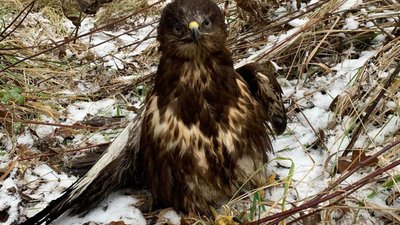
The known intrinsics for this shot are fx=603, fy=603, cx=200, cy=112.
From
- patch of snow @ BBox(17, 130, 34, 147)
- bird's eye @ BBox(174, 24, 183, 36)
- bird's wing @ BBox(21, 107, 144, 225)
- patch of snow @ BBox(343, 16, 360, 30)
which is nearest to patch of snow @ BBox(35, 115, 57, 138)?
patch of snow @ BBox(17, 130, 34, 147)

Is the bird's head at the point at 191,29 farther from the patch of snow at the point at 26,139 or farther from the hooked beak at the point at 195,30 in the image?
the patch of snow at the point at 26,139

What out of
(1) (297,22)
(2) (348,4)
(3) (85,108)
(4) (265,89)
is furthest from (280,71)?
(3) (85,108)

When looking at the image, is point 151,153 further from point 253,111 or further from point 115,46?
point 115,46

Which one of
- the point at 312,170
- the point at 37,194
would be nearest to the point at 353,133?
the point at 312,170

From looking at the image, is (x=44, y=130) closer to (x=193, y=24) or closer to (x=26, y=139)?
(x=26, y=139)

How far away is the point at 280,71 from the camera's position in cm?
378

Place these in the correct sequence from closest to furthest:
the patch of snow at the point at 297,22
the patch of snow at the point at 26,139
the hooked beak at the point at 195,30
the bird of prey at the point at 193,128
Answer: the hooked beak at the point at 195,30 < the bird of prey at the point at 193,128 < the patch of snow at the point at 26,139 < the patch of snow at the point at 297,22

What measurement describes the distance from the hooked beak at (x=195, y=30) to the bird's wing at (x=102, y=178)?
0.55 meters

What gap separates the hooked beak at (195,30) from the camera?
237cm

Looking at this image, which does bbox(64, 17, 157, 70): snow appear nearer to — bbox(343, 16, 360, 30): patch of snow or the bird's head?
bbox(343, 16, 360, 30): patch of snow

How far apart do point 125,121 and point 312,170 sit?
4.02ft

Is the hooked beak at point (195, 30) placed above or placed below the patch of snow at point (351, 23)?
above

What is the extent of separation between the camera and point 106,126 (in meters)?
3.47

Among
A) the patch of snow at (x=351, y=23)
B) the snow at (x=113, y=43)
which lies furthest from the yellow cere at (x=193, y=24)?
the snow at (x=113, y=43)
